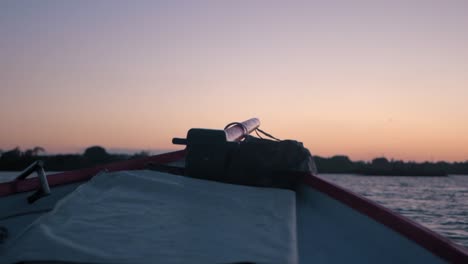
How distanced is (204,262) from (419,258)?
131cm

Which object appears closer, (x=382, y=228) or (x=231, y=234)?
(x=231, y=234)

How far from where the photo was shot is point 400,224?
2514 millimetres

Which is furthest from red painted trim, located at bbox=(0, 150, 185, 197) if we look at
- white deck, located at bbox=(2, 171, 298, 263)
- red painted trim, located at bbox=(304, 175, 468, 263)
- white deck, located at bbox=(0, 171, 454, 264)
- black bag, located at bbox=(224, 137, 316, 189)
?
red painted trim, located at bbox=(304, 175, 468, 263)

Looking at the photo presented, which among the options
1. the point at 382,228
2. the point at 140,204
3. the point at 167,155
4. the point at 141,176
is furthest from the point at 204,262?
the point at 167,155

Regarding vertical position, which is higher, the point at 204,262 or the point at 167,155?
the point at 167,155

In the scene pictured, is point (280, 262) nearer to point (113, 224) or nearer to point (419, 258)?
point (113, 224)

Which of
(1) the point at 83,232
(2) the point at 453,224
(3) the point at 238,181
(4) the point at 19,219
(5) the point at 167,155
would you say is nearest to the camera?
(1) the point at 83,232

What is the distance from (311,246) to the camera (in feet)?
9.27

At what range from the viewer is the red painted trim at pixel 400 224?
2158 millimetres

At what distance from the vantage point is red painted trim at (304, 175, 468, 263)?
7.08 feet

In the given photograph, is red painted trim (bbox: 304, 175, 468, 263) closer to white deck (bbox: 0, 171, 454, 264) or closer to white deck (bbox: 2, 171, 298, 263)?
white deck (bbox: 0, 171, 454, 264)

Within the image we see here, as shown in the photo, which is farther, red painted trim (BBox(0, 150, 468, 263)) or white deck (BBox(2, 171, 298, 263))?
red painted trim (BBox(0, 150, 468, 263))

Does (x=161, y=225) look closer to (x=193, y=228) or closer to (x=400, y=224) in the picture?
(x=193, y=228)

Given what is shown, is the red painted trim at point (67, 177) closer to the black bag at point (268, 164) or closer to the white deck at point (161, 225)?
the black bag at point (268, 164)
